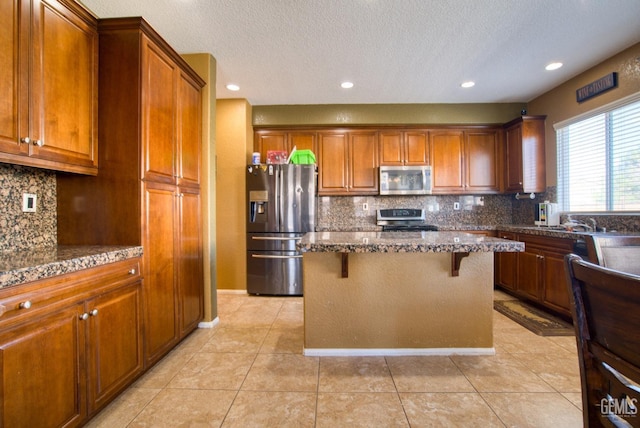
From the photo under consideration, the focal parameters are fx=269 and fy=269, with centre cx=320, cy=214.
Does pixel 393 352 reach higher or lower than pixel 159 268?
lower

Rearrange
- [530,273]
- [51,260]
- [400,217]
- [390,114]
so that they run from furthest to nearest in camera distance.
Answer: [400,217] → [390,114] → [530,273] → [51,260]

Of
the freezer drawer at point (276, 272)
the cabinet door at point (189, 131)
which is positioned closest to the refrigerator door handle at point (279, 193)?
the freezer drawer at point (276, 272)

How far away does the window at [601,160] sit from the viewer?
2.53 meters

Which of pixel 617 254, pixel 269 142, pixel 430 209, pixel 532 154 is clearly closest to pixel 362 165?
pixel 430 209

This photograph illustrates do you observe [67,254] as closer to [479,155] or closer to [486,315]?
[486,315]

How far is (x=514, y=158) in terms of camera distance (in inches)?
145

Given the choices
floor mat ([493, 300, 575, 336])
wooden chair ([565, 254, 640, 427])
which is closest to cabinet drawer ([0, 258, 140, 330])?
wooden chair ([565, 254, 640, 427])

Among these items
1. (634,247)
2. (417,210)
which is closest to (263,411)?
(634,247)

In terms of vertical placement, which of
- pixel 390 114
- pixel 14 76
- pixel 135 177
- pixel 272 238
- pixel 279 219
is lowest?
pixel 272 238

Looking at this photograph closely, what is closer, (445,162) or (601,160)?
(601,160)

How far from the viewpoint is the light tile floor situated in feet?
4.66

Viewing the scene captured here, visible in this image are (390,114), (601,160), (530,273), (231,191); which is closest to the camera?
(601,160)

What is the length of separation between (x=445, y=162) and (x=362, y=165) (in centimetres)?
122

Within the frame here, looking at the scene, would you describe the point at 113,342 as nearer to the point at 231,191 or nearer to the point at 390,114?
the point at 231,191
